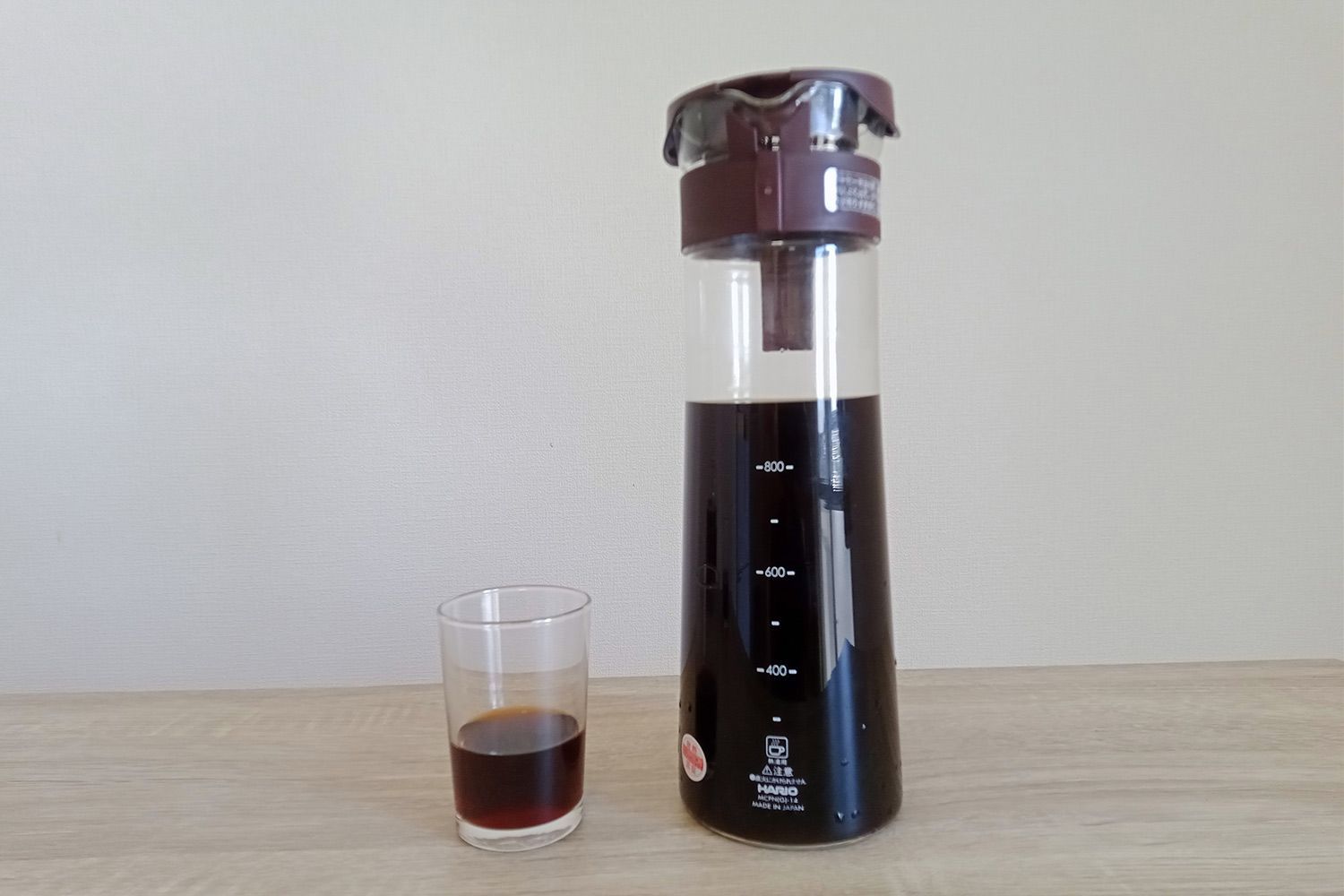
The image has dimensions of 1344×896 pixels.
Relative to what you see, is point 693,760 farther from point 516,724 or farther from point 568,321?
point 568,321

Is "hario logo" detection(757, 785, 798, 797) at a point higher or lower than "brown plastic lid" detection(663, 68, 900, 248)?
lower

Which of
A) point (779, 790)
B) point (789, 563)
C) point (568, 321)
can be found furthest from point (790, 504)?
point (568, 321)

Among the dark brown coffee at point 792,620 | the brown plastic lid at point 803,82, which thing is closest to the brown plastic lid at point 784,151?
the brown plastic lid at point 803,82

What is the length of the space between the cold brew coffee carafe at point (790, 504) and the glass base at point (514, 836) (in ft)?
0.28

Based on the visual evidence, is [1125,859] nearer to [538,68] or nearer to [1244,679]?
[1244,679]

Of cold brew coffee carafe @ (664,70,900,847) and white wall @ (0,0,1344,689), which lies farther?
white wall @ (0,0,1344,689)

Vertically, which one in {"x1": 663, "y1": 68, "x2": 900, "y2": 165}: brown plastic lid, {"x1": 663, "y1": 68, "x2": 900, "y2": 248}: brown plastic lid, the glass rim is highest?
{"x1": 663, "y1": 68, "x2": 900, "y2": 165}: brown plastic lid

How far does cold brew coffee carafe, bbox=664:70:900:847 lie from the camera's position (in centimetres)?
50

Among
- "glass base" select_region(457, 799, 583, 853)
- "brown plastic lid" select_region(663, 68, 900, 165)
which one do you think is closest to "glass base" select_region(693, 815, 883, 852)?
"glass base" select_region(457, 799, 583, 853)

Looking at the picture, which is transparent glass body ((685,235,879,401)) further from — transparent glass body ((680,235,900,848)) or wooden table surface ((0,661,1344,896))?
wooden table surface ((0,661,1344,896))

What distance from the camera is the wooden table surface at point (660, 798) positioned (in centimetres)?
51

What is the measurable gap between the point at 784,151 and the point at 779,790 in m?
0.35

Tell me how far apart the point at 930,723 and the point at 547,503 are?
42cm

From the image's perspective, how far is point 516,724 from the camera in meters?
0.57
